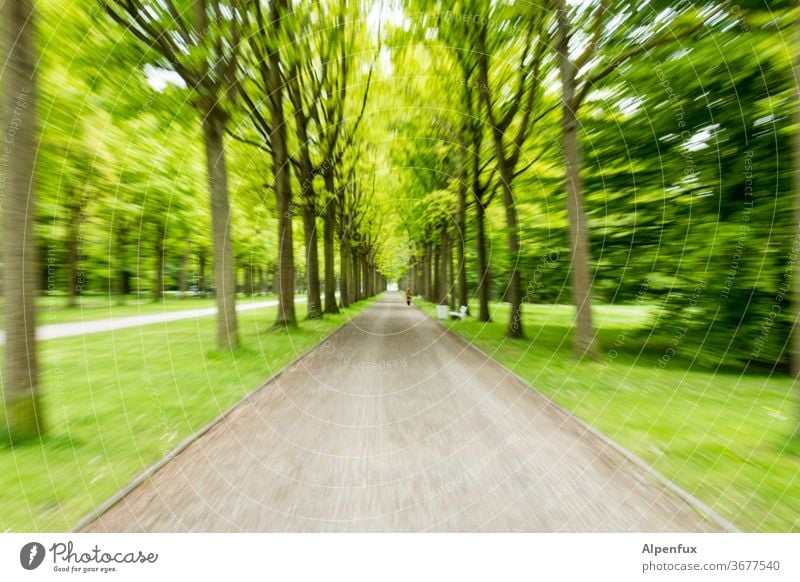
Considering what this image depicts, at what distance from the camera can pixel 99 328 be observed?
17516mm

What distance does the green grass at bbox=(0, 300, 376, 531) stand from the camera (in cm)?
346

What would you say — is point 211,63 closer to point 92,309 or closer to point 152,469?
point 152,469

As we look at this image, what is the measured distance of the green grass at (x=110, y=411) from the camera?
11.3 feet

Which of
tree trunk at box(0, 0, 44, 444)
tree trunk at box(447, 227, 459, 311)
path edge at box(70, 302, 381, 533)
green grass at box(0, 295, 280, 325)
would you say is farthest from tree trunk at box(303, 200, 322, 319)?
tree trunk at box(0, 0, 44, 444)

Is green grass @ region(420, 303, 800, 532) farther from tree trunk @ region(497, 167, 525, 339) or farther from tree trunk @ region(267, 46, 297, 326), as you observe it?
tree trunk @ region(267, 46, 297, 326)

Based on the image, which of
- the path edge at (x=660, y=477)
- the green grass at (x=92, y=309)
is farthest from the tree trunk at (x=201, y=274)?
the path edge at (x=660, y=477)

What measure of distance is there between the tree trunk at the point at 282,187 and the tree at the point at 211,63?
9.17 ft

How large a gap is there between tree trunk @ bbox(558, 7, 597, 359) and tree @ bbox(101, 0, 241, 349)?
8.74 metres

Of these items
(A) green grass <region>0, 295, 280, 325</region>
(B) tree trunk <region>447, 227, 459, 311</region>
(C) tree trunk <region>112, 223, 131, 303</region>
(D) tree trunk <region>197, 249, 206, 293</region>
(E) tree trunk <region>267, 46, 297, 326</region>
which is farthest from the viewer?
(D) tree trunk <region>197, 249, 206, 293</region>

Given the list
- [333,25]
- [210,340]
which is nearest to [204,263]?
[210,340]

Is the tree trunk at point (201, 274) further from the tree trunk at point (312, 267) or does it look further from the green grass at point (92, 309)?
the tree trunk at point (312, 267)

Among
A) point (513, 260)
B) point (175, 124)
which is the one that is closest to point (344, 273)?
point (513, 260)

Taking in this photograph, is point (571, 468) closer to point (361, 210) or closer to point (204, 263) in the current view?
point (361, 210)
